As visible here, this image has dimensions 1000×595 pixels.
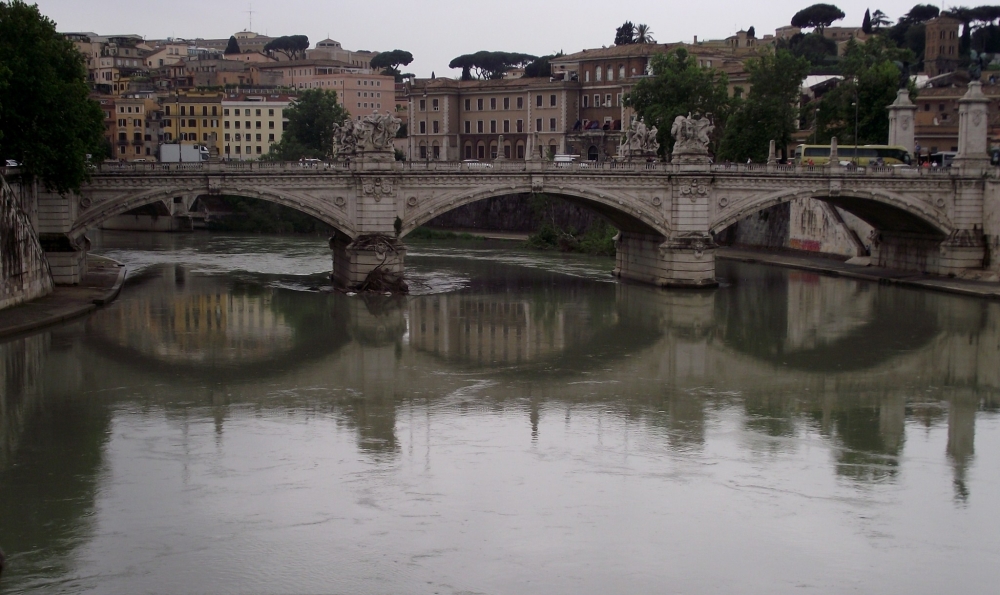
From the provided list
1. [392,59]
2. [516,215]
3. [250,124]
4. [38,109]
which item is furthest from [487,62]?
[38,109]

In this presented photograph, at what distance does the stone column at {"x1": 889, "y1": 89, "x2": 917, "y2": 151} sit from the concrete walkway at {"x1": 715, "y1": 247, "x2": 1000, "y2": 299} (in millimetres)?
5752

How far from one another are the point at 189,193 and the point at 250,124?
50.1 m

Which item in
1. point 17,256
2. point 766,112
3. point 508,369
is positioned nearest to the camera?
point 508,369

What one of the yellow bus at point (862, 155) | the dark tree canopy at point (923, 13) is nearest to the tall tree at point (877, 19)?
the dark tree canopy at point (923, 13)

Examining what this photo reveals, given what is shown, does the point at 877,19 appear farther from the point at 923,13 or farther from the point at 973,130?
the point at 973,130

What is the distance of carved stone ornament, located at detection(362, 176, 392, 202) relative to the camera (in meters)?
34.4

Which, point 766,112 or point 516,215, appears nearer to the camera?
point 766,112

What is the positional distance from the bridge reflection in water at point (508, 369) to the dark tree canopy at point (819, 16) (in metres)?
75.5

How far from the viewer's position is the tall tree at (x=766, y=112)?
5216 centimetres

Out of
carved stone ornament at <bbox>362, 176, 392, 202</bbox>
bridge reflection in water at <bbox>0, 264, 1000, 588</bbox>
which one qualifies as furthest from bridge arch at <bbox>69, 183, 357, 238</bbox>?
bridge reflection in water at <bbox>0, 264, 1000, 588</bbox>

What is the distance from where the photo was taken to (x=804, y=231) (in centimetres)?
4791

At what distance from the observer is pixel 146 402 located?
20609mm

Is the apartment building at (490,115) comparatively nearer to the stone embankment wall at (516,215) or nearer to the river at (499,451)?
the stone embankment wall at (516,215)

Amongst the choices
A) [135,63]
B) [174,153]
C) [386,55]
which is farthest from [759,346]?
[386,55]
